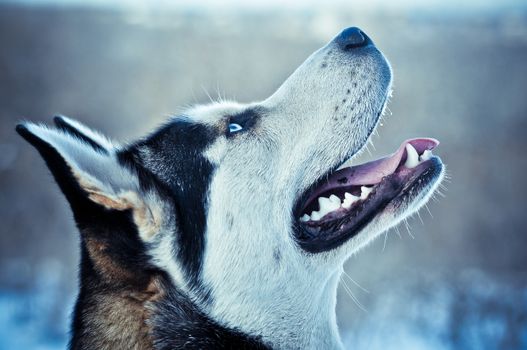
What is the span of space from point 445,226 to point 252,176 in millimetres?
7532

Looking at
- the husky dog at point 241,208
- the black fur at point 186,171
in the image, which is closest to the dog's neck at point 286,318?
the husky dog at point 241,208

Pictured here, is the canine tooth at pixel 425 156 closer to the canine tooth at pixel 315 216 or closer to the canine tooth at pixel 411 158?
the canine tooth at pixel 411 158

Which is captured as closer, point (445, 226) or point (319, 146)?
point (319, 146)

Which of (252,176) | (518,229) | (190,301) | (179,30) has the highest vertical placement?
(252,176)

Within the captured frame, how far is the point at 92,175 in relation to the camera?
2088 millimetres

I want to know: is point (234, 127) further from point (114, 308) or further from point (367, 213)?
point (114, 308)

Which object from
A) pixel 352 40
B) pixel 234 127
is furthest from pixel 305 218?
pixel 352 40

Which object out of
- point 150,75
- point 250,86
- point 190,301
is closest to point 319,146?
point 190,301

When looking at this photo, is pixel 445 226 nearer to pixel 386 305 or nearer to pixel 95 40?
pixel 386 305

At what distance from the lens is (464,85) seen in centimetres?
1249

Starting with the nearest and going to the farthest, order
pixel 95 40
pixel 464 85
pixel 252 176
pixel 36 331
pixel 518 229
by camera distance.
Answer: pixel 252 176 < pixel 36 331 < pixel 518 229 < pixel 464 85 < pixel 95 40

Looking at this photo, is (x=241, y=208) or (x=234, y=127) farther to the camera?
(x=234, y=127)

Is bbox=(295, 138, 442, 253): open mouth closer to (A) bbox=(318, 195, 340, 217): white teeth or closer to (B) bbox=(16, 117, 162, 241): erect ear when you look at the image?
(A) bbox=(318, 195, 340, 217): white teeth

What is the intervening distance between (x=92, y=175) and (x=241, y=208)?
0.62 metres
